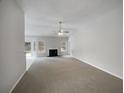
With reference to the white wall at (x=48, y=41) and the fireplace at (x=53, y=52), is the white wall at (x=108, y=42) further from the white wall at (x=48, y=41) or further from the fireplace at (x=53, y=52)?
the white wall at (x=48, y=41)

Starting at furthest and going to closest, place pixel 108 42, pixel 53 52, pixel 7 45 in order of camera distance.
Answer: pixel 53 52
pixel 108 42
pixel 7 45

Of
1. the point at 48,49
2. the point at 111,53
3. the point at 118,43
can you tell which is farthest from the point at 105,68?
the point at 48,49

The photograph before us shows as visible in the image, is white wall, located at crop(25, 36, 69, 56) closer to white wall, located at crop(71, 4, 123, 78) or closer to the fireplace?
the fireplace

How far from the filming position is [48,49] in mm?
12625

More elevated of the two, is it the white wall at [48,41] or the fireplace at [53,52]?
the white wall at [48,41]

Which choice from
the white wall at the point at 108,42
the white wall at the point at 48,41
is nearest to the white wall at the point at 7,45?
the white wall at the point at 108,42

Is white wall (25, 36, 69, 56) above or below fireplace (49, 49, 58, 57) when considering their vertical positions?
above

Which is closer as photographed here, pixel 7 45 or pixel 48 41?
pixel 7 45

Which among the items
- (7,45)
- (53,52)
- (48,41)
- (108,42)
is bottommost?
(53,52)

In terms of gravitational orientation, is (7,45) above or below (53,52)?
above

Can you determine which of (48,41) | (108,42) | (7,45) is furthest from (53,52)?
(7,45)

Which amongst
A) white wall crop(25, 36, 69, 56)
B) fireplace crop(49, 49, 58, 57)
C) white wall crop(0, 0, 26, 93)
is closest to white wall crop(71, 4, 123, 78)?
white wall crop(0, 0, 26, 93)

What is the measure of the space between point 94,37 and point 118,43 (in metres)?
1.94

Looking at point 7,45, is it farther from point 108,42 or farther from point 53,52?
point 53,52
